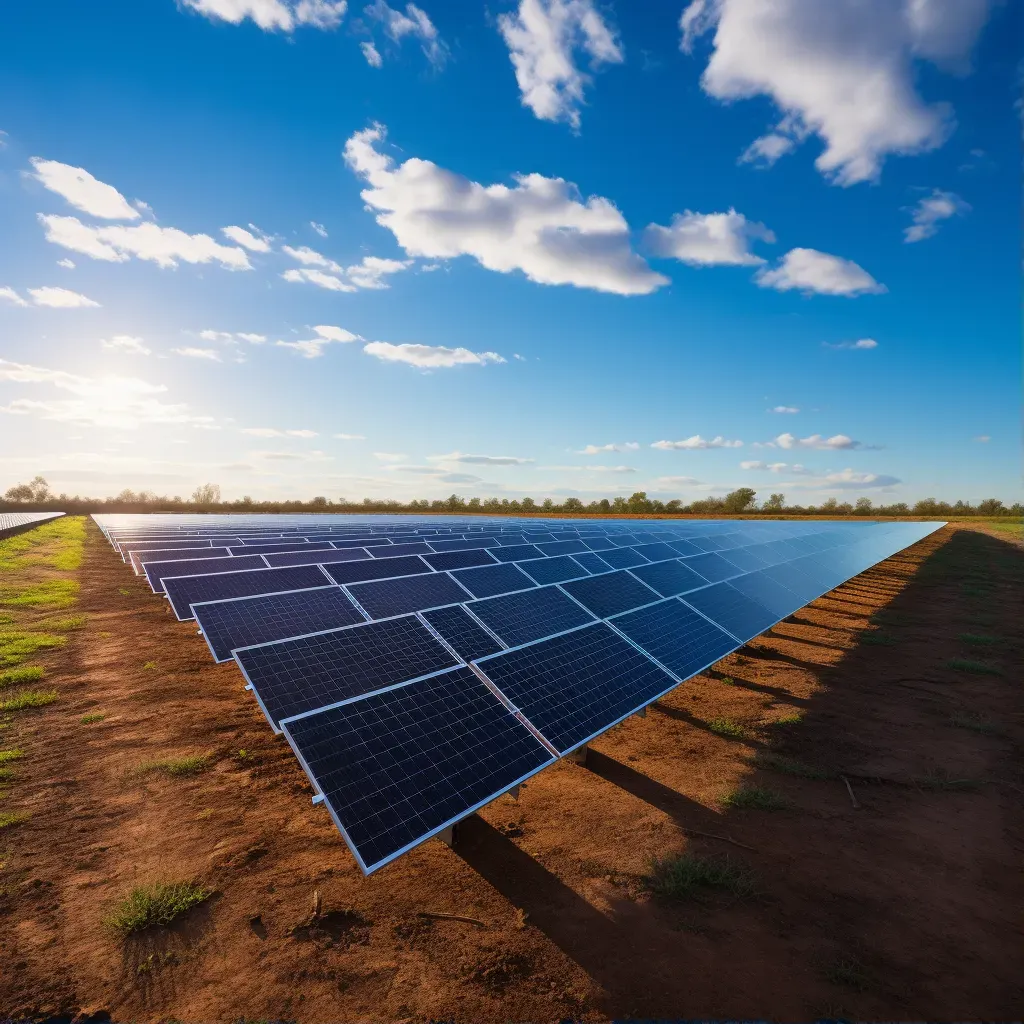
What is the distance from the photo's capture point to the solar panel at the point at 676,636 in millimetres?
8805

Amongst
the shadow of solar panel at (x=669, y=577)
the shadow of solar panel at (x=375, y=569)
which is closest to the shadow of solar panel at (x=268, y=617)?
the shadow of solar panel at (x=375, y=569)

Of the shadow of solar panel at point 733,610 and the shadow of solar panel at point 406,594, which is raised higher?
the shadow of solar panel at point 406,594

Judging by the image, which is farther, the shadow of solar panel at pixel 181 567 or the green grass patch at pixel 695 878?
the shadow of solar panel at pixel 181 567

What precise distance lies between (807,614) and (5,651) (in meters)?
27.8

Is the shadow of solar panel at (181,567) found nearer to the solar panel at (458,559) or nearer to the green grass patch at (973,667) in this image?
the solar panel at (458,559)

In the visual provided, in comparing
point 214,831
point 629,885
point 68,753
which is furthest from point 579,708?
point 68,753

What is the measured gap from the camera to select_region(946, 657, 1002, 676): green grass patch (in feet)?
45.1

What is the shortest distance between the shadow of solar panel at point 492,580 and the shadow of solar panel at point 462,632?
268cm

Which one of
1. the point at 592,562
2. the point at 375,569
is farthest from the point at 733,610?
the point at 375,569

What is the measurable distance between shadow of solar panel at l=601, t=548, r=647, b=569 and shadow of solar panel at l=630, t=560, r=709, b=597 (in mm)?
915

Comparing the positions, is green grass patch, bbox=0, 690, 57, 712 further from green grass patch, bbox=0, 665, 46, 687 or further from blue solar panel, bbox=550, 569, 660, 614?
blue solar panel, bbox=550, 569, 660, 614

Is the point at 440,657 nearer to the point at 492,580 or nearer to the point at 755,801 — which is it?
the point at 755,801

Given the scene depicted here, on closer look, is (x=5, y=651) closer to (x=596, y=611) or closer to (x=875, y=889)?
(x=596, y=611)

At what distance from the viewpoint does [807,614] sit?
2162cm
